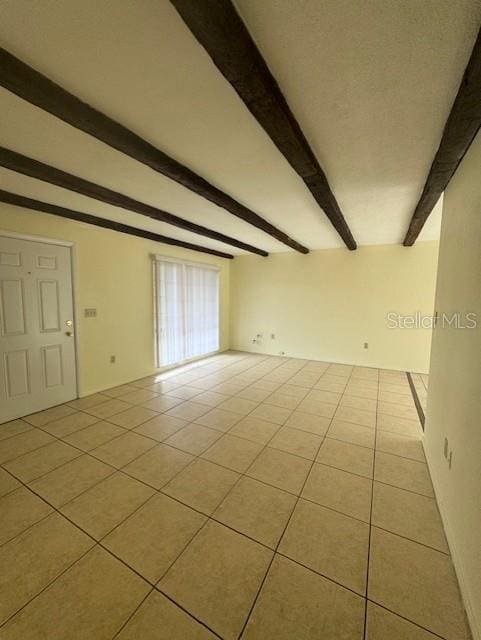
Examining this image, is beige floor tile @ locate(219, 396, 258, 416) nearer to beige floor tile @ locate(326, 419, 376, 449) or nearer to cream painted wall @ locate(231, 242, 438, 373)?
beige floor tile @ locate(326, 419, 376, 449)

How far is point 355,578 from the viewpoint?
1.27 metres

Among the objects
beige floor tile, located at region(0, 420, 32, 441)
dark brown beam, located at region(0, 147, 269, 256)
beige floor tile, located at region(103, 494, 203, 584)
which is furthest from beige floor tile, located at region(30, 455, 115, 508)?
dark brown beam, located at region(0, 147, 269, 256)

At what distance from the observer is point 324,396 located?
3531mm

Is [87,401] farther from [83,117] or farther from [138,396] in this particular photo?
[83,117]

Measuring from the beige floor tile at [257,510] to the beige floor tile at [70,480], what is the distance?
980 mm

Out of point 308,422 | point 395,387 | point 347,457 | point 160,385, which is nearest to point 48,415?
point 160,385

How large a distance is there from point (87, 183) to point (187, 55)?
5.21 feet

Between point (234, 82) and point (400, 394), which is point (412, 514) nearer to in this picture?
point (400, 394)

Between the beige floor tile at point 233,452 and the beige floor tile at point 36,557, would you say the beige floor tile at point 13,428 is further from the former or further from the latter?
the beige floor tile at point 233,452

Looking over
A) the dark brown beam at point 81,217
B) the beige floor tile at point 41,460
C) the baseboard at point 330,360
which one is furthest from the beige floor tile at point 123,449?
the baseboard at point 330,360

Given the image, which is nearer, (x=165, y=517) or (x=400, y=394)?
(x=165, y=517)

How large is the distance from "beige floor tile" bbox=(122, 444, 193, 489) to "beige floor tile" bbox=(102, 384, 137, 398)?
59.8 inches

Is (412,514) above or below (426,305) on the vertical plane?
below

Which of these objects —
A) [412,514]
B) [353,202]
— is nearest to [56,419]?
[412,514]
